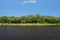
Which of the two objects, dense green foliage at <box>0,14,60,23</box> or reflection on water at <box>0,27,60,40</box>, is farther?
dense green foliage at <box>0,14,60,23</box>

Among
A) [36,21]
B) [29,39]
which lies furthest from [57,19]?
[29,39]

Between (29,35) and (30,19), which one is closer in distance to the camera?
(29,35)

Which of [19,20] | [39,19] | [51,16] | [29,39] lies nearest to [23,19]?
[19,20]

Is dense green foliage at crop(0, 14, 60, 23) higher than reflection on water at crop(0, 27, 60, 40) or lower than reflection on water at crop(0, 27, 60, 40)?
lower

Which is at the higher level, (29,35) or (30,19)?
(29,35)

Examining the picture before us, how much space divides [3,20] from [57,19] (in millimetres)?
15309

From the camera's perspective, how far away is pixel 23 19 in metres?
51.5

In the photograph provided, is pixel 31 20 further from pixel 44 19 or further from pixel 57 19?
pixel 57 19

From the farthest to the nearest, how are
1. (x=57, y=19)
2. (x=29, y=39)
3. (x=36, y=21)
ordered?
(x=36, y=21) → (x=57, y=19) → (x=29, y=39)

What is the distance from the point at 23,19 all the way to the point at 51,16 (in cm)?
777

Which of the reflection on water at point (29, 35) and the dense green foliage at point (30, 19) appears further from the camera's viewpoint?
the dense green foliage at point (30, 19)

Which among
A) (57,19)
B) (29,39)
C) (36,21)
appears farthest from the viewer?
(36,21)

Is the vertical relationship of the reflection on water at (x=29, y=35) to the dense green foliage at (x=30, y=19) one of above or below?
above

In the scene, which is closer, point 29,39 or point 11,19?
point 29,39
